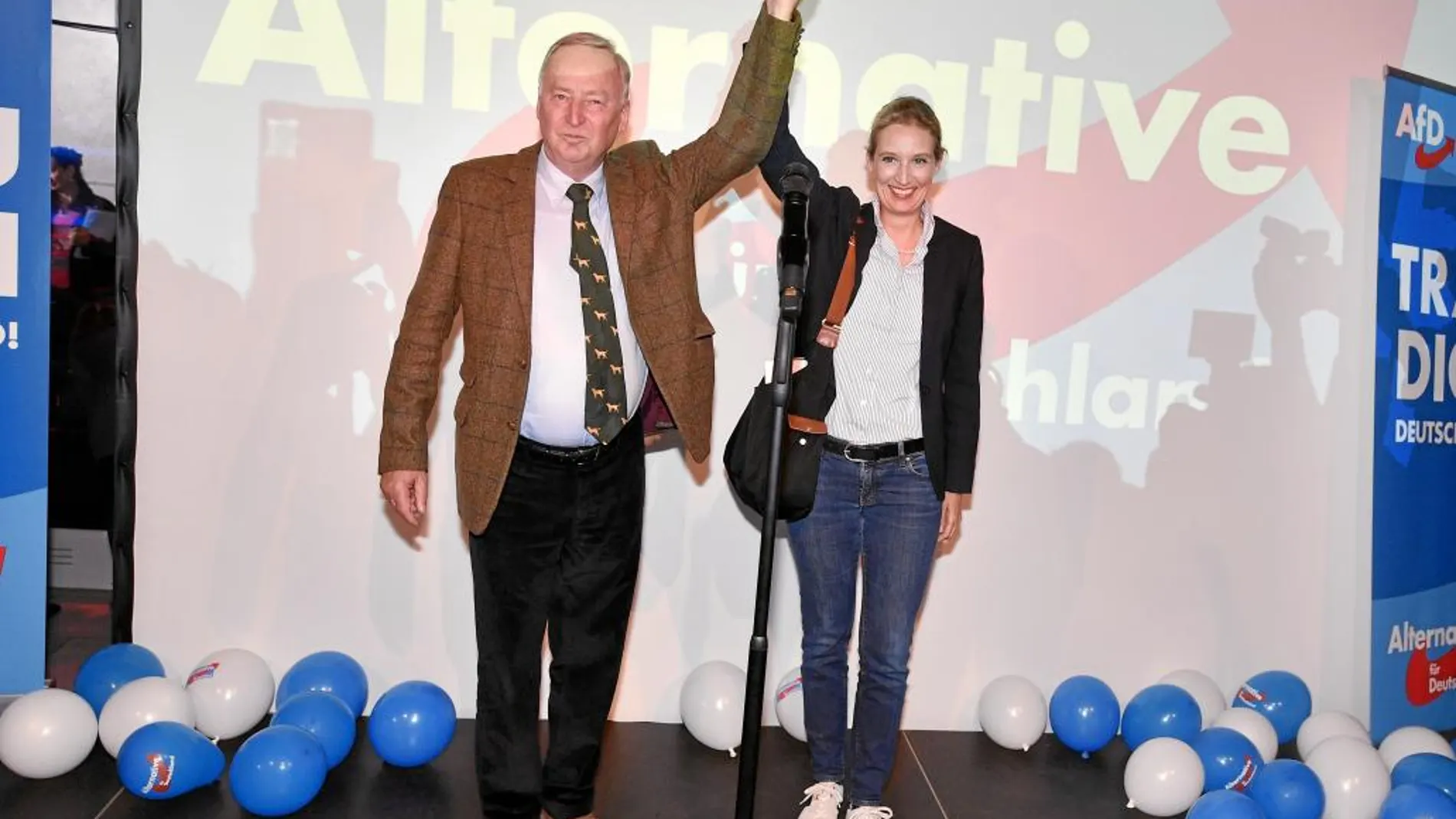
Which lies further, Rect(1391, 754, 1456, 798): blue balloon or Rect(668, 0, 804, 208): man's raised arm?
Rect(1391, 754, 1456, 798): blue balloon

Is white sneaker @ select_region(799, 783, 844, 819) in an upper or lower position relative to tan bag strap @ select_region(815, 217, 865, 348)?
lower

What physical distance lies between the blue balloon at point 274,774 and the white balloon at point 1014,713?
186 cm

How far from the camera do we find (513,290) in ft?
8.29

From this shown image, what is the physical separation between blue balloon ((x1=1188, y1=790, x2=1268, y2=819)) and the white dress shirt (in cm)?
166

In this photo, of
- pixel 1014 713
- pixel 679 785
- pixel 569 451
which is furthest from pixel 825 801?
pixel 569 451

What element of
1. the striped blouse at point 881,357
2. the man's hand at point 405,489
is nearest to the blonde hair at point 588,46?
the striped blouse at point 881,357

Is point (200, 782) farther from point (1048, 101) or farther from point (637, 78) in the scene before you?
point (1048, 101)

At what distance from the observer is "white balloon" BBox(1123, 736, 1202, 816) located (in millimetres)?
3146

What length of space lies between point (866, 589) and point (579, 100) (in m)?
1.27

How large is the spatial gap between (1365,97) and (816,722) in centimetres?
263

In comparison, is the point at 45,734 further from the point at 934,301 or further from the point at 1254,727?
the point at 1254,727

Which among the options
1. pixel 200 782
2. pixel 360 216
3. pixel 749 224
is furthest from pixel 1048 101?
pixel 200 782

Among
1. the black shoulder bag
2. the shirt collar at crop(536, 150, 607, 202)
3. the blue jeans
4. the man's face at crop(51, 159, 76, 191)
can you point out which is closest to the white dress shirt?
the shirt collar at crop(536, 150, 607, 202)

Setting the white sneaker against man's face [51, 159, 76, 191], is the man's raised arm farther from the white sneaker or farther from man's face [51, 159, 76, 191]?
man's face [51, 159, 76, 191]
